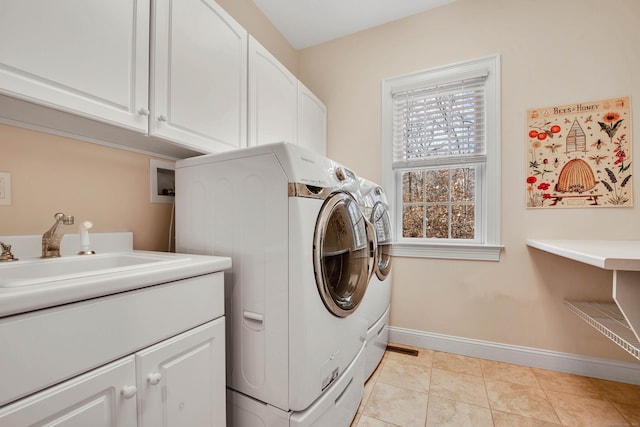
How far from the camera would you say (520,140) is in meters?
2.02

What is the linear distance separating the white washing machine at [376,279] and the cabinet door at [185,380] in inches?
31.3

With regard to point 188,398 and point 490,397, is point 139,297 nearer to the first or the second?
point 188,398

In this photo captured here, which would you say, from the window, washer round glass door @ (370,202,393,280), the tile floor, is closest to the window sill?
the window

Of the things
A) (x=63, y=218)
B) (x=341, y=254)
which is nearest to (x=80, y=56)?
(x=63, y=218)

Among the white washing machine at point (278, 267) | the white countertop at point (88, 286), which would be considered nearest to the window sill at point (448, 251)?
the white washing machine at point (278, 267)

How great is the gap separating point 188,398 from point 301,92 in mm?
2107

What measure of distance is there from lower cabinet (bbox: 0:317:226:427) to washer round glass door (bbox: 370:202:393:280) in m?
1.08

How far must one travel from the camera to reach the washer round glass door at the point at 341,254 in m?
1.12

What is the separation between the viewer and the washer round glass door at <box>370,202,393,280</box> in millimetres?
1798

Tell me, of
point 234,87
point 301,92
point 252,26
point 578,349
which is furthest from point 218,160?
point 578,349

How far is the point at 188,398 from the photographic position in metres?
0.92

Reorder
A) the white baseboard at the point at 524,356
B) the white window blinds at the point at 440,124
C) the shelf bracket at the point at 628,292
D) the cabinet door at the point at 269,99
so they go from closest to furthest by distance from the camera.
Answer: the shelf bracket at the point at 628,292
the cabinet door at the point at 269,99
the white baseboard at the point at 524,356
the white window blinds at the point at 440,124

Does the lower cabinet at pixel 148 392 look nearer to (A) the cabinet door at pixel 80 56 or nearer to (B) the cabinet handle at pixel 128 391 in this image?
(B) the cabinet handle at pixel 128 391

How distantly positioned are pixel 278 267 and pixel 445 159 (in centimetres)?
180
